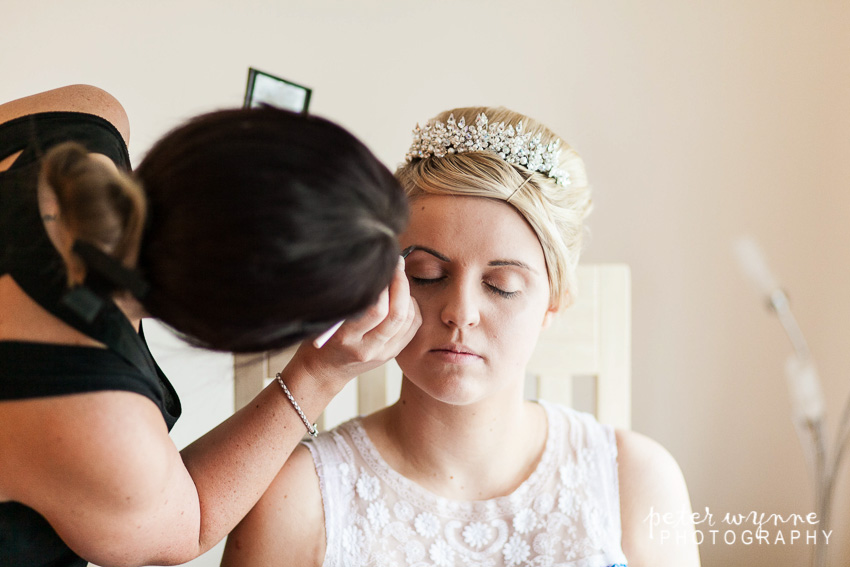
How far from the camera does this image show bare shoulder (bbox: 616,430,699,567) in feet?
4.37

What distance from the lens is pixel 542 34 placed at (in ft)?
6.67

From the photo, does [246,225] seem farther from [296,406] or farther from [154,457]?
[296,406]

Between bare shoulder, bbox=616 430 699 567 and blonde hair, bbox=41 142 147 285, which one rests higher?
blonde hair, bbox=41 142 147 285

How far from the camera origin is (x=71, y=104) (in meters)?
1.01

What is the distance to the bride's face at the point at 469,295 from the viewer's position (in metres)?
1.14

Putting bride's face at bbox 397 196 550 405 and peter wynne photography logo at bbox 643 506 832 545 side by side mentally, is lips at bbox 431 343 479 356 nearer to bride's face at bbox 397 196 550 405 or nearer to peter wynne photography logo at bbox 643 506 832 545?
bride's face at bbox 397 196 550 405

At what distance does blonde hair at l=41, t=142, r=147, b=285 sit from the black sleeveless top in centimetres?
6

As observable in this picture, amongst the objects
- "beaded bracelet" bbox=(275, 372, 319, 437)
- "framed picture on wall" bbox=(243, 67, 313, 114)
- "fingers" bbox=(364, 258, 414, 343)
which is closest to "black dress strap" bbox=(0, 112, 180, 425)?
"beaded bracelet" bbox=(275, 372, 319, 437)

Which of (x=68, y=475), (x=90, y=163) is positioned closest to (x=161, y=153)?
(x=90, y=163)

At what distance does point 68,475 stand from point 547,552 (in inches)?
33.5

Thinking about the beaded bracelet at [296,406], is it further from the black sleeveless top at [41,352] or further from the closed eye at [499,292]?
the closed eye at [499,292]

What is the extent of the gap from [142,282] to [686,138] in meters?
1.79

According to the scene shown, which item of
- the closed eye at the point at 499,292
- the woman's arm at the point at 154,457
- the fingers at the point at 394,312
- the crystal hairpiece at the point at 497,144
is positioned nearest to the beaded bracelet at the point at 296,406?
the woman's arm at the point at 154,457

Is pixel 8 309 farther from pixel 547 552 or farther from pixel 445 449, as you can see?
pixel 547 552
